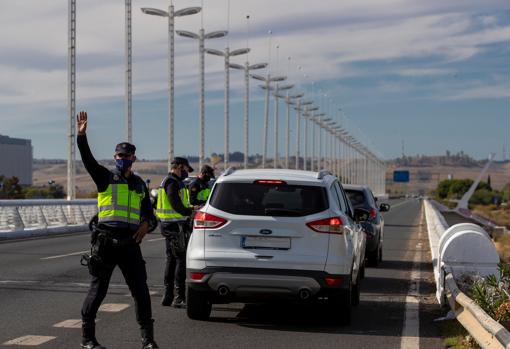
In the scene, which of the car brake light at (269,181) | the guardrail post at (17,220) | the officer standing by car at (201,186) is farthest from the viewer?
the guardrail post at (17,220)

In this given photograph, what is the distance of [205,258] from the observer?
10648 mm

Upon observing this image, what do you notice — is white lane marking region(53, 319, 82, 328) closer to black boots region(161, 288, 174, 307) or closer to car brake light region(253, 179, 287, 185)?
black boots region(161, 288, 174, 307)

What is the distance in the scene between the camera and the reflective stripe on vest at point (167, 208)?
12.4 m

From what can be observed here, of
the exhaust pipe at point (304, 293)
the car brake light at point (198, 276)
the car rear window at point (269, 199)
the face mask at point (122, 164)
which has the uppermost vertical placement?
the face mask at point (122, 164)

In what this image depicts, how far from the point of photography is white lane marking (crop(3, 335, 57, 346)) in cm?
938

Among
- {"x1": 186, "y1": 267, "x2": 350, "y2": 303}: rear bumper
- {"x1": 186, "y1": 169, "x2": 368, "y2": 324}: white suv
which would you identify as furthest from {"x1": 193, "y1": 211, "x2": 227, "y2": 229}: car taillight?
{"x1": 186, "y1": 267, "x2": 350, "y2": 303}: rear bumper

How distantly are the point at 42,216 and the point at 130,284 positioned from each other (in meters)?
23.9

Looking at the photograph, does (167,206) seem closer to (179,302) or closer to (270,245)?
(179,302)

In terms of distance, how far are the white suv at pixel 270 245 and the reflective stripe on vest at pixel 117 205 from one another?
2.02m

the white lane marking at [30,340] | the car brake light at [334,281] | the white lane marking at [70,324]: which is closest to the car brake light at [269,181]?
the car brake light at [334,281]

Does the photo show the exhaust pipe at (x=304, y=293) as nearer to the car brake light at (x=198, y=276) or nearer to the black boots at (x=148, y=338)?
the car brake light at (x=198, y=276)

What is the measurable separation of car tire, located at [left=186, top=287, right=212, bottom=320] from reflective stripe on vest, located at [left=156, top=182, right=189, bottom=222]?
61.8 inches

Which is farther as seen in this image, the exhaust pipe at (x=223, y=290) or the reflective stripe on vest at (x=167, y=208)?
the reflective stripe on vest at (x=167, y=208)

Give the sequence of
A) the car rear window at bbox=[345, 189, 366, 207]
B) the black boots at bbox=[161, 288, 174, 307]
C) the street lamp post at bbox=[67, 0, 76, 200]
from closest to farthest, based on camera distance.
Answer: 1. the black boots at bbox=[161, 288, 174, 307]
2. the car rear window at bbox=[345, 189, 366, 207]
3. the street lamp post at bbox=[67, 0, 76, 200]
